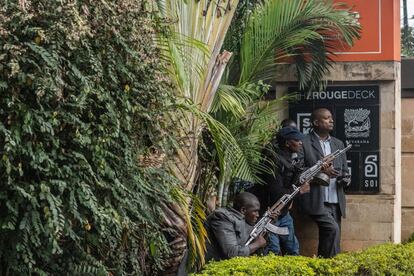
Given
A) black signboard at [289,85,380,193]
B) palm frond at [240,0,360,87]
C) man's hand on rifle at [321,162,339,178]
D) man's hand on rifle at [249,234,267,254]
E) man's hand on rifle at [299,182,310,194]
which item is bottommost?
man's hand on rifle at [249,234,267,254]

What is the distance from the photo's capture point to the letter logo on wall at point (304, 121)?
11.2 meters

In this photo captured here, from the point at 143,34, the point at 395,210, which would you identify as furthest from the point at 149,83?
the point at 395,210

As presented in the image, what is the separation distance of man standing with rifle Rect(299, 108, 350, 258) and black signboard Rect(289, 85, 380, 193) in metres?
0.57

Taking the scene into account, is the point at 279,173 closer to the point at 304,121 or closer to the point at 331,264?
the point at 304,121

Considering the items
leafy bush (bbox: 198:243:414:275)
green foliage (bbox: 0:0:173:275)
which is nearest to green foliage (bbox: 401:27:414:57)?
leafy bush (bbox: 198:243:414:275)

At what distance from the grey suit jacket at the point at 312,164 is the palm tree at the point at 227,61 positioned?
1.86 ft

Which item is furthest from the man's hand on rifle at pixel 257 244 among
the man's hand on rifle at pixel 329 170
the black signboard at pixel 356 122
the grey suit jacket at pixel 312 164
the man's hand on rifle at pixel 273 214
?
the black signboard at pixel 356 122

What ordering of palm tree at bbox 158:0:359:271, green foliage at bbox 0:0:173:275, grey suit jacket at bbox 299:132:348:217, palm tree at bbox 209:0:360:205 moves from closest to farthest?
green foliage at bbox 0:0:173:275 < palm tree at bbox 158:0:359:271 < palm tree at bbox 209:0:360:205 < grey suit jacket at bbox 299:132:348:217

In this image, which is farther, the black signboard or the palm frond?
the black signboard

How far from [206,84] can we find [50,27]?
9.29ft

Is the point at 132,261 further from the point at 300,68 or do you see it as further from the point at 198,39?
the point at 300,68

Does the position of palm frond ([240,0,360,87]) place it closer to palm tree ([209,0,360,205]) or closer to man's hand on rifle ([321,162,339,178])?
palm tree ([209,0,360,205])

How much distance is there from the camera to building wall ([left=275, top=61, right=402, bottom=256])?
36.2 feet

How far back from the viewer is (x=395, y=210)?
1110 centimetres
